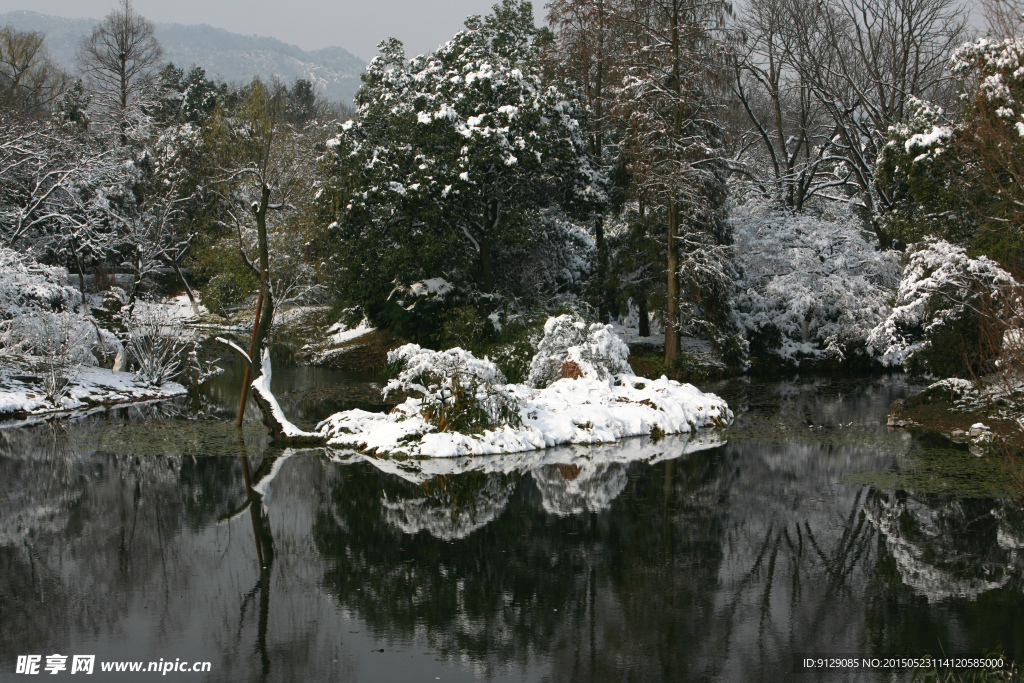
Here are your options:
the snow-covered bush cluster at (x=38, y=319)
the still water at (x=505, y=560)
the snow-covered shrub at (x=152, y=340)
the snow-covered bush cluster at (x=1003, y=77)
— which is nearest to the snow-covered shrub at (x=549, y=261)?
the snow-covered shrub at (x=152, y=340)

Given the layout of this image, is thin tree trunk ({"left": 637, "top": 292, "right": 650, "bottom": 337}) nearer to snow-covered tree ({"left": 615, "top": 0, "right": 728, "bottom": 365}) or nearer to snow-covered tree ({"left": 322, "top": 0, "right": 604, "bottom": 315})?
snow-covered tree ({"left": 615, "top": 0, "right": 728, "bottom": 365})

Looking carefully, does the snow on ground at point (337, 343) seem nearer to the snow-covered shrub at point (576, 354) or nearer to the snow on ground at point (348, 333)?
the snow on ground at point (348, 333)

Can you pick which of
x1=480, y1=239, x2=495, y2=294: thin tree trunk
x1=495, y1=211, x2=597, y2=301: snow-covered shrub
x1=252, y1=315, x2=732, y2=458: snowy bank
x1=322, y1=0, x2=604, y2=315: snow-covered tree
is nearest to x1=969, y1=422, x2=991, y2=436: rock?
x1=252, y1=315, x2=732, y2=458: snowy bank

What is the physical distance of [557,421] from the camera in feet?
53.4

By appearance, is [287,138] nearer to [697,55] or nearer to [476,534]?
[697,55]

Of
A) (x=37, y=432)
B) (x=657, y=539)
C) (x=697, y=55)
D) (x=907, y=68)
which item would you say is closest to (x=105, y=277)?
(x=37, y=432)

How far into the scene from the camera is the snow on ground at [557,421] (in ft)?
48.2

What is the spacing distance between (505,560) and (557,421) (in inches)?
294

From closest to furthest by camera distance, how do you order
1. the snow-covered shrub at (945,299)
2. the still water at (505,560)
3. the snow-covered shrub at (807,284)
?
the still water at (505,560) → the snow-covered shrub at (945,299) → the snow-covered shrub at (807,284)

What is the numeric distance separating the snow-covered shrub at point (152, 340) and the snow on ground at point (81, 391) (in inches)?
13.3

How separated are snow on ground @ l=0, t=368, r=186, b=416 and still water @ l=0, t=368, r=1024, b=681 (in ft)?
10.0

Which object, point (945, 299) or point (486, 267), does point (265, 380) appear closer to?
point (486, 267)

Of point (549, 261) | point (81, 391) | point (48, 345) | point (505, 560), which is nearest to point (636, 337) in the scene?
point (549, 261)

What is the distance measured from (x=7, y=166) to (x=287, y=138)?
83.5ft
